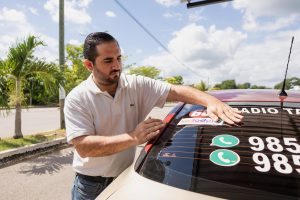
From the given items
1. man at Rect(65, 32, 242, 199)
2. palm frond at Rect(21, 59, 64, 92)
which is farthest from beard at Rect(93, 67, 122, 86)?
palm frond at Rect(21, 59, 64, 92)

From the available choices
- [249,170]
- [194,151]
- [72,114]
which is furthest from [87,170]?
[249,170]

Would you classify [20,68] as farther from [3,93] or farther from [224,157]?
[224,157]

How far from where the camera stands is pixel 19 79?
8.78m

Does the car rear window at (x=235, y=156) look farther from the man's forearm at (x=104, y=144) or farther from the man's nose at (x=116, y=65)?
the man's nose at (x=116, y=65)

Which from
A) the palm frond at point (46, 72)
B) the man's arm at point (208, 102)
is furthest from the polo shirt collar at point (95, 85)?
the palm frond at point (46, 72)

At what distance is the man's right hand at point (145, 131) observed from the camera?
1.96 m

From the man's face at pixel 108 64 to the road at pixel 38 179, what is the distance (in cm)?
281

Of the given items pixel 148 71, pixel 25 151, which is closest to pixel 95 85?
pixel 25 151

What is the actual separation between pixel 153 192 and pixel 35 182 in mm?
Answer: 4269

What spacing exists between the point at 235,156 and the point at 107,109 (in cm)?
94

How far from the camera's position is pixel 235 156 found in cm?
174

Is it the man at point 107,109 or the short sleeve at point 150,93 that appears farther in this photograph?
the short sleeve at point 150,93

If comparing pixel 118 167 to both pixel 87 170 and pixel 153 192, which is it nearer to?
pixel 87 170

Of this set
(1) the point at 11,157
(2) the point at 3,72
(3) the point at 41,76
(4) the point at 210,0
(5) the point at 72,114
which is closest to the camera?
(5) the point at 72,114
